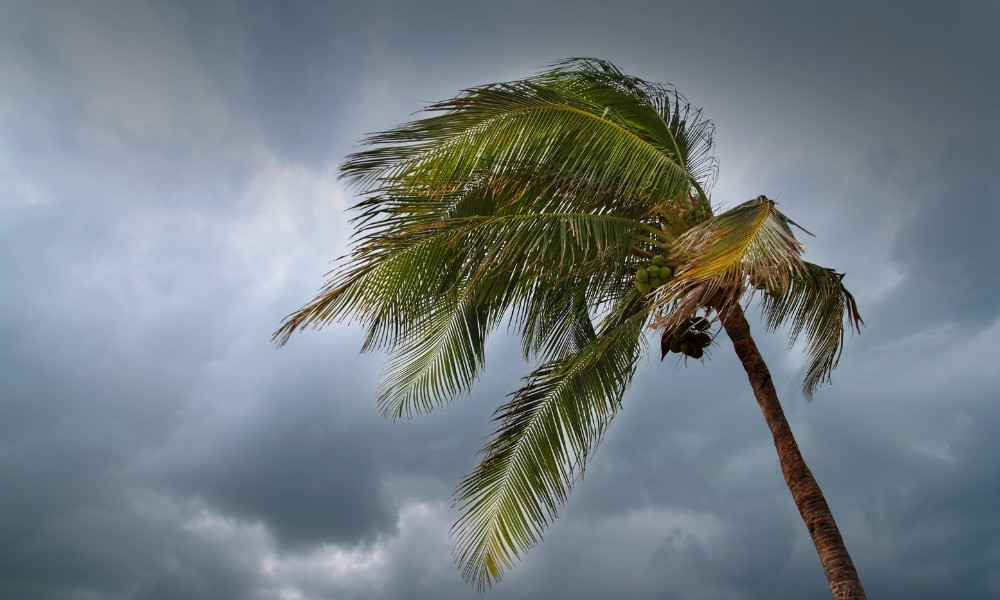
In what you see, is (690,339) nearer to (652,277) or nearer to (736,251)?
(652,277)

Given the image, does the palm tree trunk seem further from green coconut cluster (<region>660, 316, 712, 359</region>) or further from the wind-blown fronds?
the wind-blown fronds

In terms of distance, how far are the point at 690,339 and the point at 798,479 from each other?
137cm

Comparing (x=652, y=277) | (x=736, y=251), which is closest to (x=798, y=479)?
(x=652, y=277)

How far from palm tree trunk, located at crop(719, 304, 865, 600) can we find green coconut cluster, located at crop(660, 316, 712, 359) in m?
0.26

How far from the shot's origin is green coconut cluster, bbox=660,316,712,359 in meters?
6.29

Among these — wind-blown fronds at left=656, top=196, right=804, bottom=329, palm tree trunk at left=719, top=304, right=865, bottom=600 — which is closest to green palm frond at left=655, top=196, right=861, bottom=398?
wind-blown fronds at left=656, top=196, right=804, bottom=329

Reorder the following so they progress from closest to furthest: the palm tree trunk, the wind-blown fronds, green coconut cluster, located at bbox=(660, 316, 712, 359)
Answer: the wind-blown fronds
the palm tree trunk
green coconut cluster, located at bbox=(660, 316, 712, 359)

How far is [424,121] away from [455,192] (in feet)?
2.19

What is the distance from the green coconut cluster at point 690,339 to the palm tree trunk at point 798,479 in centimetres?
26

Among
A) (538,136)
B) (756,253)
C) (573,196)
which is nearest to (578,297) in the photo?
(573,196)

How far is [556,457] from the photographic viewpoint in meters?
6.03

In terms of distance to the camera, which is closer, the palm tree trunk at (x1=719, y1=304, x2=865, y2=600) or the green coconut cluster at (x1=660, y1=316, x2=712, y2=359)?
the palm tree trunk at (x1=719, y1=304, x2=865, y2=600)

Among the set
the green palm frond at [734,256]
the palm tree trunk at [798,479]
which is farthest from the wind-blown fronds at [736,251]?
the palm tree trunk at [798,479]

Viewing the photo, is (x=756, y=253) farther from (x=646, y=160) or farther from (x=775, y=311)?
(x=775, y=311)
